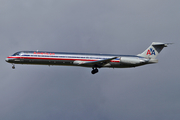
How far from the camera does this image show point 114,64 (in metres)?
56.5

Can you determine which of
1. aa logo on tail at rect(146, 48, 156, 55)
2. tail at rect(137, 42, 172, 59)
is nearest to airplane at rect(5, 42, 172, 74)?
tail at rect(137, 42, 172, 59)

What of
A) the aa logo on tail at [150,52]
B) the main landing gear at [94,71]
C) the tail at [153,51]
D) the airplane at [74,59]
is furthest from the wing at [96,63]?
the aa logo on tail at [150,52]

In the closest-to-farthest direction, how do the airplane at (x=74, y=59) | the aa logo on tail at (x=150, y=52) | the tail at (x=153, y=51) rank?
the airplane at (x=74, y=59) → the tail at (x=153, y=51) → the aa logo on tail at (x=150, y=52)

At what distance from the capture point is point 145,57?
6025 centimetres

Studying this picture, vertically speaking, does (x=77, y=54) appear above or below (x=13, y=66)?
above

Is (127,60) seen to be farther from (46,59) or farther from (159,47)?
(46,59)

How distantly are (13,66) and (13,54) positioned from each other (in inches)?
98.4

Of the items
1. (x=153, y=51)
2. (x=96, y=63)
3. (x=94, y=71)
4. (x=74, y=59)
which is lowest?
(x=94, y=71)

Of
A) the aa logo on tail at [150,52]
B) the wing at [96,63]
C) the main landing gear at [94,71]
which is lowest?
the main landing gear at [94,71]

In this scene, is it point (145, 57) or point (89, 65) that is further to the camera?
point (145, 57)

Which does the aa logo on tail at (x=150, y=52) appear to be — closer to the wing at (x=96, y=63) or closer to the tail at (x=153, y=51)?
the tail at (x=153, y=51)

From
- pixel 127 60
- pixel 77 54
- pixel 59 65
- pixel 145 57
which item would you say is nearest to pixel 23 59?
pixel 59 65

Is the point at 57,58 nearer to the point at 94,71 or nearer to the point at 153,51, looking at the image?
the point at 94,71

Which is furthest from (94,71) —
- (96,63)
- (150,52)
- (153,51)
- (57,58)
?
(153,51)
